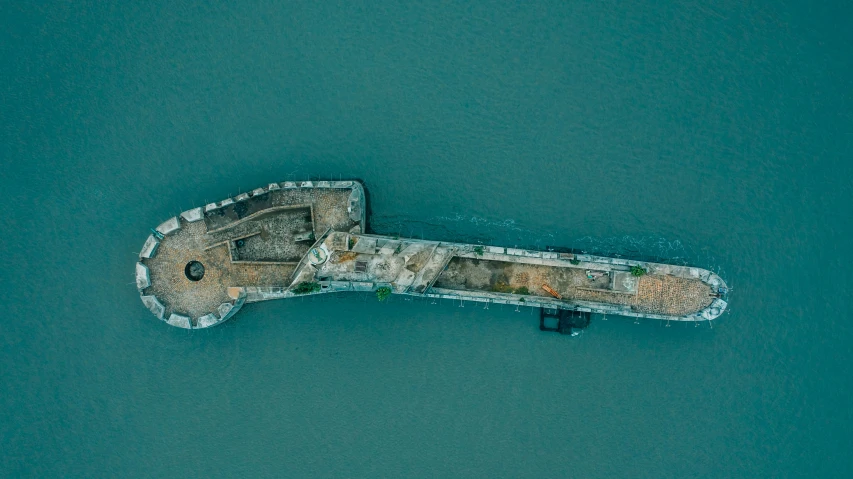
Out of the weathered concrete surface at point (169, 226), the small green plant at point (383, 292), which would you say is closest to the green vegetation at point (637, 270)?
the small green plant at point (383, 292)

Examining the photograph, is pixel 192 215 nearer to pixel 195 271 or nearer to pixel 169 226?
pixel 169 226

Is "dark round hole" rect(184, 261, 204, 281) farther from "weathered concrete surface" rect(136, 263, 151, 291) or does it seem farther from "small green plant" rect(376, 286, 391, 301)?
"small green plant" rect(376, 286, 391, 301)

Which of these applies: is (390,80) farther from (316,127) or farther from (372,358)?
(372,358)

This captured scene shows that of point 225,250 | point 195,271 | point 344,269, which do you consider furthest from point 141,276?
point 344,269

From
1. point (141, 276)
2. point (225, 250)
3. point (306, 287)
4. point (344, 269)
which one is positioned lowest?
point (306, 287)

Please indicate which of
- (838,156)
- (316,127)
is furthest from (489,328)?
(838,156)

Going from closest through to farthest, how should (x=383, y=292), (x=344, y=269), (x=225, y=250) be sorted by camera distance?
1. (x=383, y=292)
2. (x=344, y=269)
3. (x=225, y=250)

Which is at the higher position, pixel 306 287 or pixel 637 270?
pixel 637 270
